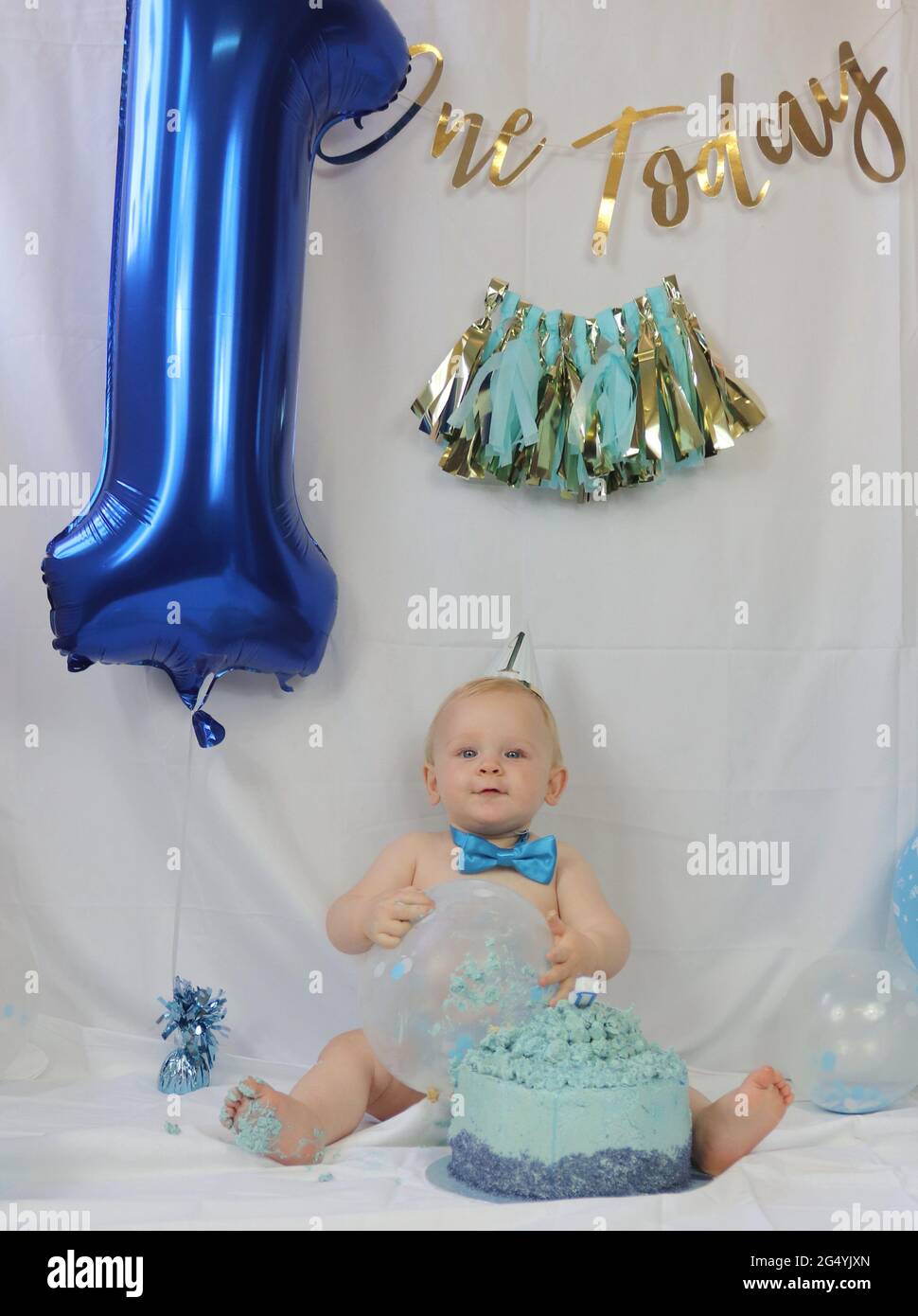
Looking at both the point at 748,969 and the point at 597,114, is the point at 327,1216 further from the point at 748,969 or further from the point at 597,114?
the point at 597,114

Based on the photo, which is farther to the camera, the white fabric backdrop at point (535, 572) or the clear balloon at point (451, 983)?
the white fabric backdrop at point (535, 572)

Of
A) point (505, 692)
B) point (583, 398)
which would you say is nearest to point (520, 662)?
point (505, 692)

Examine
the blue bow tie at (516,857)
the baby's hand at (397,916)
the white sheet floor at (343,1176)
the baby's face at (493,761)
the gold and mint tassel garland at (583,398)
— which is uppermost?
the gold and mint tassel garland at (583,398)

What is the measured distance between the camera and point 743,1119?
5.57ft

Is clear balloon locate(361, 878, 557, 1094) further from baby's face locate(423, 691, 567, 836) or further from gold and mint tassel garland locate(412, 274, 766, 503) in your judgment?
gold and mint tassel garland locate(412, 274, 766, 503)

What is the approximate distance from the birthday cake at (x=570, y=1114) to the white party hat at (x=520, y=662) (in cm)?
66

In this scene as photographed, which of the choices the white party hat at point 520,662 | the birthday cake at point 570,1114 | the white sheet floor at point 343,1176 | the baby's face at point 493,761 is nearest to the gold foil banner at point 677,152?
the white party hat at point 520,662

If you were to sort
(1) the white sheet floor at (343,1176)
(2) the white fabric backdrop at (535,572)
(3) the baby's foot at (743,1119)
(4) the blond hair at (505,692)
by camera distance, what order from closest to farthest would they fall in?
(1) the white sheet floor at (343,1176)
(3) the baby's foot at (743,1119)
(4) the blond hair at (505,692)
(2) the white fabric backdrop at (535,572)

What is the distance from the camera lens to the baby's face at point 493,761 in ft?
6.72

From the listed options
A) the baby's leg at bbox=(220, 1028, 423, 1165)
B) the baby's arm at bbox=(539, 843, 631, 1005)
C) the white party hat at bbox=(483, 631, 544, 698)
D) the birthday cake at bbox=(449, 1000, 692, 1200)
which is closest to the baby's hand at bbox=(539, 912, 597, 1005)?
the baby's arm at bbox=(539, 843, 631, 1005)

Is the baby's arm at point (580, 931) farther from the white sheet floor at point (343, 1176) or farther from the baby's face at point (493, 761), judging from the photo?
the white sheet floor at point (343, 1176)

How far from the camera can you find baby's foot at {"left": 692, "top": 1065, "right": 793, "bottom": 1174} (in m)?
1.70
